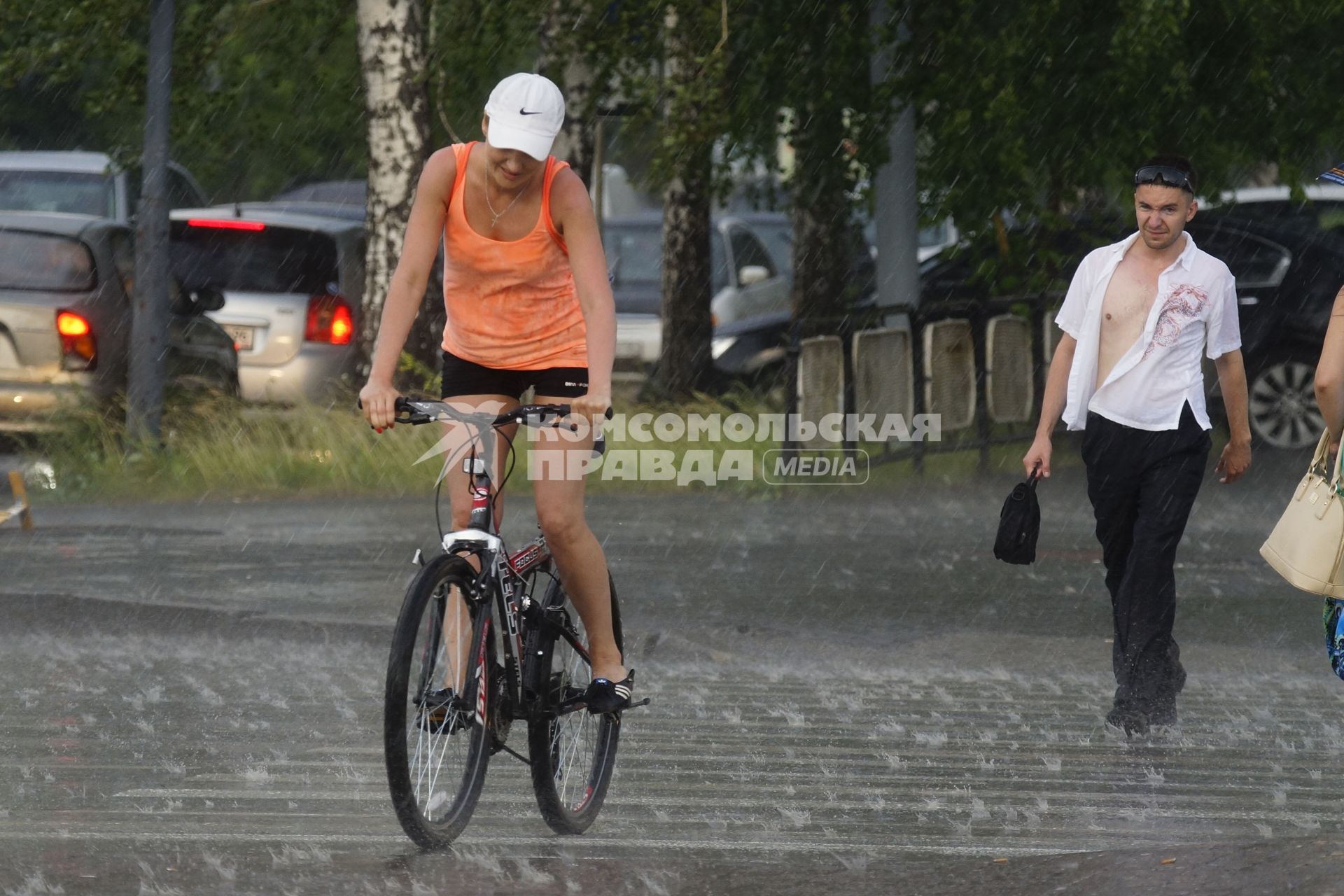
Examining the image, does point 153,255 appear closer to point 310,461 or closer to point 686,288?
point 310,461

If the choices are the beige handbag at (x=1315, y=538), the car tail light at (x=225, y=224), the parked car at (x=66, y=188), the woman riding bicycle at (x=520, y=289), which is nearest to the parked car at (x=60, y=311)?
the car tail light at (x=225, y=224)

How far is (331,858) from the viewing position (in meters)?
5.33

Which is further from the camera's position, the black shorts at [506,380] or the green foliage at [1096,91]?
the green foliage at [1096,91]

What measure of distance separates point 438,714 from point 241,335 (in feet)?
39.8

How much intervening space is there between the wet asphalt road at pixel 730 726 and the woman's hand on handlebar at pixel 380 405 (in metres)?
1.02

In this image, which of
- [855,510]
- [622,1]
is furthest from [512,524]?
A: [622,1]

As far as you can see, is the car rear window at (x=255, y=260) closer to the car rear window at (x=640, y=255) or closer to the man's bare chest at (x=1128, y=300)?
the car rear window at (x=640, y=255)

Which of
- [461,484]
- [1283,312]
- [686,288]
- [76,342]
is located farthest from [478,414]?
[686,288]

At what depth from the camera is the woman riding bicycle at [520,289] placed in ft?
18.1

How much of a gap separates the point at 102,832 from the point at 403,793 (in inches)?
36.0

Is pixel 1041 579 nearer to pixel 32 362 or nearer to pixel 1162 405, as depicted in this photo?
pixel 1162 405

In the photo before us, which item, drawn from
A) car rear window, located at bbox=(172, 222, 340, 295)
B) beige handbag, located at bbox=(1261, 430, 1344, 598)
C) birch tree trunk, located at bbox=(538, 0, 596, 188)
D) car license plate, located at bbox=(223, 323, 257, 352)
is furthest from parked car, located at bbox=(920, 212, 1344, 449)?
beige handbag, located at bbox=(1261, 430, 1344, 598)

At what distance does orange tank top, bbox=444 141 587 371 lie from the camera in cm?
569

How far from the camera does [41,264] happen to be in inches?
612
